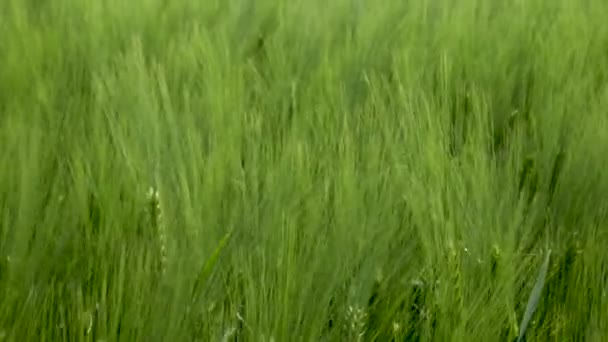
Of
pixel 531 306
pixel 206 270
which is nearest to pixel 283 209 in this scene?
pixel 206 270

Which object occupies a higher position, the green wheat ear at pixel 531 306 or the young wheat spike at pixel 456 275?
the young wheat spike at pixel 456 275

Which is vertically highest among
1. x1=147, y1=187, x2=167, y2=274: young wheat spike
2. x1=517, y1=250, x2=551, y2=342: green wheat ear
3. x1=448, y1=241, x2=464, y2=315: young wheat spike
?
x1=147, y1=187, x2=167, y2=274: young wheat spike

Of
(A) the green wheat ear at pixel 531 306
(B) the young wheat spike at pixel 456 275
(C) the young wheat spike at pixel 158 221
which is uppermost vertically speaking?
(C) the young wheat spike at pixel 158 221

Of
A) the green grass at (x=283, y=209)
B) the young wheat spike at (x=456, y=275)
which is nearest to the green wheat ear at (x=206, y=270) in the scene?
the green grass at (x=283, y=209)

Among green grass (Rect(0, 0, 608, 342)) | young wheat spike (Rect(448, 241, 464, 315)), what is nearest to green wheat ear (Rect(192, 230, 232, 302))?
green grass (Rect(0, 0, 608, 342))

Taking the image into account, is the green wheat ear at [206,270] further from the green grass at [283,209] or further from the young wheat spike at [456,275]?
the young wheat spike at [456,275]

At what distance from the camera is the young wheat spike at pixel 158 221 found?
803mm

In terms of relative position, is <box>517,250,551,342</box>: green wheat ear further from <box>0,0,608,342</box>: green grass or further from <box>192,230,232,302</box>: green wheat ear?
<box>192,230,232,302</box>: green wheat ear

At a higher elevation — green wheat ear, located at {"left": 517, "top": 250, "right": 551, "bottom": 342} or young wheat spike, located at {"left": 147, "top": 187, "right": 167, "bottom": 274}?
young wheat spike, located at {"left": 147, "top": 187, "right": 167, "bottom": 274}

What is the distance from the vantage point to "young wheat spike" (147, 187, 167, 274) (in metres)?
0.80

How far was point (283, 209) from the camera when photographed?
85 cm

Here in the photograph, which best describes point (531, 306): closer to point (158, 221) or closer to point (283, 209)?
point (283, 209)

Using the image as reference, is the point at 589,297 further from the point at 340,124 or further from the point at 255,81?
the point at 255,81

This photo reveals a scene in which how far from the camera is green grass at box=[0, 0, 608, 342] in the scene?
0.80m
